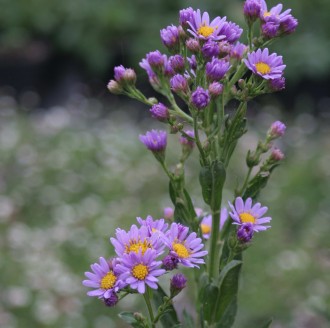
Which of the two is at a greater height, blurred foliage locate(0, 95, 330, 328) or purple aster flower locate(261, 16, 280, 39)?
blurred foliage locate(0, 95, 330, 328)

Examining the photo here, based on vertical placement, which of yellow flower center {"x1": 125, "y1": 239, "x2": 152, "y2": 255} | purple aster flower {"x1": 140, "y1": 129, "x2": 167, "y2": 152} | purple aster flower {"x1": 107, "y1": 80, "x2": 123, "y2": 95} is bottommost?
yellow flower center {"x1": 125, "y1": 239, "x2": 152, "y2": 255}

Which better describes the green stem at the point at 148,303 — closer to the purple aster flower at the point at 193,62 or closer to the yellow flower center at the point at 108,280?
the yellow flower center at the point at 108,280

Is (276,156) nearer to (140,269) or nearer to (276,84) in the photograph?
(276,84)

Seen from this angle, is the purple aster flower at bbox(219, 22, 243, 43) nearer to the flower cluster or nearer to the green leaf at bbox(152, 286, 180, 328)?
the flower cluster

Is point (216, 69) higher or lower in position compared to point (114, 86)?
lower

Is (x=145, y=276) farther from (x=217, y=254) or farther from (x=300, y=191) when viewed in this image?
(x=300, y=191)

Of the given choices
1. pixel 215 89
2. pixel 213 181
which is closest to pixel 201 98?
pixel 215 89

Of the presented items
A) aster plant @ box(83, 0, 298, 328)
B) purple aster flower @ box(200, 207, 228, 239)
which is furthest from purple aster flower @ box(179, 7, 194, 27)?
purple aster flower @ box(200, 207, 228, 239)

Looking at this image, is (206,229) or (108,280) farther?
(206,229)
